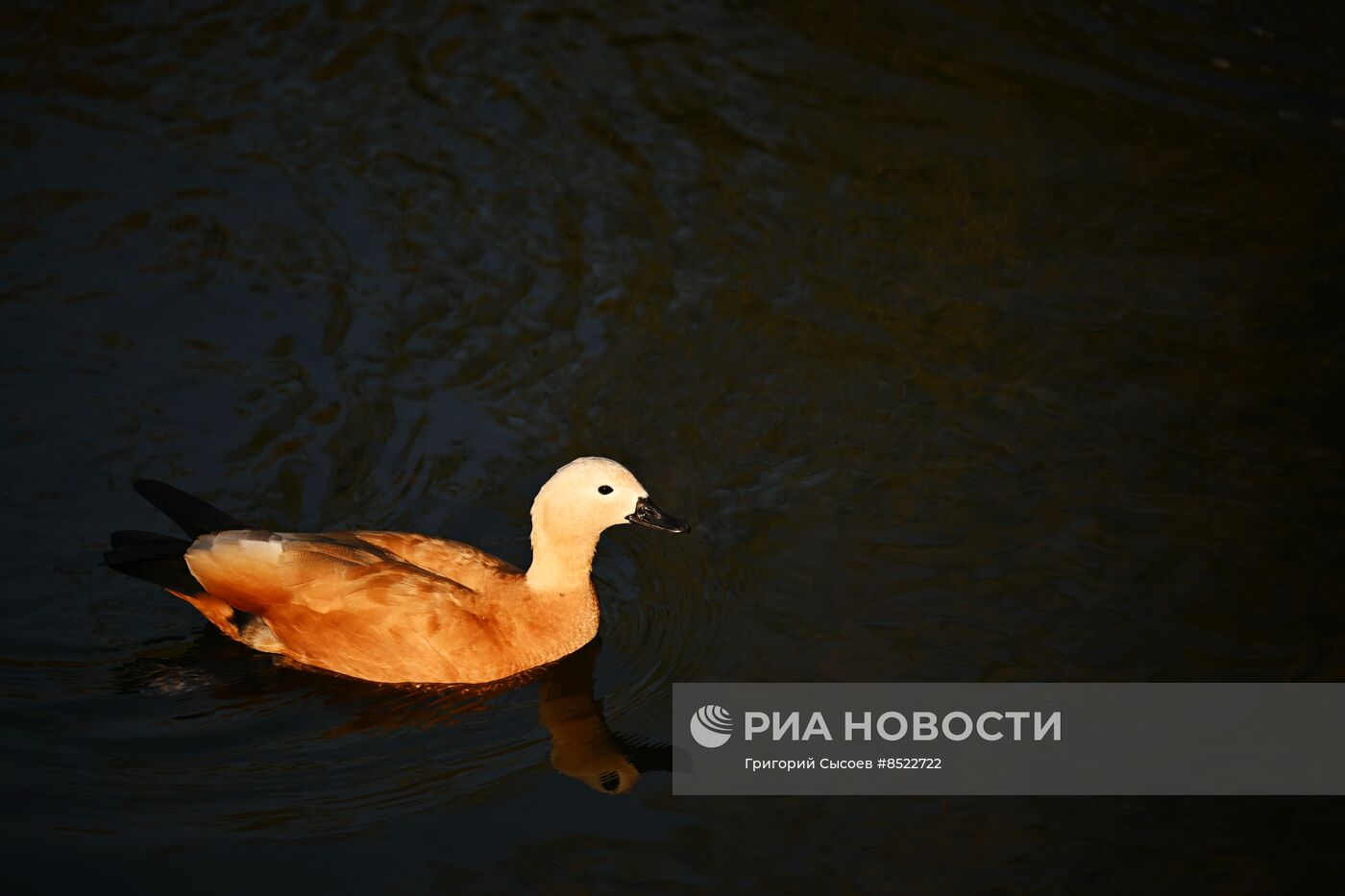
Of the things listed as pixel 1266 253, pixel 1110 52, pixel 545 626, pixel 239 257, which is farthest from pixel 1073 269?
pixel 239 257

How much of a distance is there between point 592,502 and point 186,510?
6.96 ft

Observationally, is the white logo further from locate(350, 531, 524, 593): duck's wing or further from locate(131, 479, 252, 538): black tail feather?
locate(131, 479, 252, 538): black tail feather

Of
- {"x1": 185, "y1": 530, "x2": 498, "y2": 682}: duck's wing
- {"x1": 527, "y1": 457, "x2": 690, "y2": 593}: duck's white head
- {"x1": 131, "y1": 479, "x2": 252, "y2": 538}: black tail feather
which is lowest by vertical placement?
{"x1": 185, "y1": 530, "x2": 498, "y2": 682}: duck's wing

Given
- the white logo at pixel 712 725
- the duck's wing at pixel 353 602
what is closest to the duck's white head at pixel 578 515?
the duck's wing at pixel 353 602

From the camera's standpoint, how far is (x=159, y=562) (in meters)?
7.22

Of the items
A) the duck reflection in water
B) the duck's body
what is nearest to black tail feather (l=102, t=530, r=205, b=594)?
the duck's body

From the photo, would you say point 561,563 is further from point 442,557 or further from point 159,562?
point 159,562

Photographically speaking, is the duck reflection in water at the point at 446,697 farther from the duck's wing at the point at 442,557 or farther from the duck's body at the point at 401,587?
the duck's wing at the point at 442,557

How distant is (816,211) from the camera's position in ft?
34.0

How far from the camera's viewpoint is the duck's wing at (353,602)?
23.0 feet

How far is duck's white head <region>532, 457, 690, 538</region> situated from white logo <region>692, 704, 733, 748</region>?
89 cm

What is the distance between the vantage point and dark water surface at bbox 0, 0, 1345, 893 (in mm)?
6371

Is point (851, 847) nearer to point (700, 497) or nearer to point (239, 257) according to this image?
point (700, 497)

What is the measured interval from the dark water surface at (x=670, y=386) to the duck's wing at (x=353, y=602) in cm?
22
